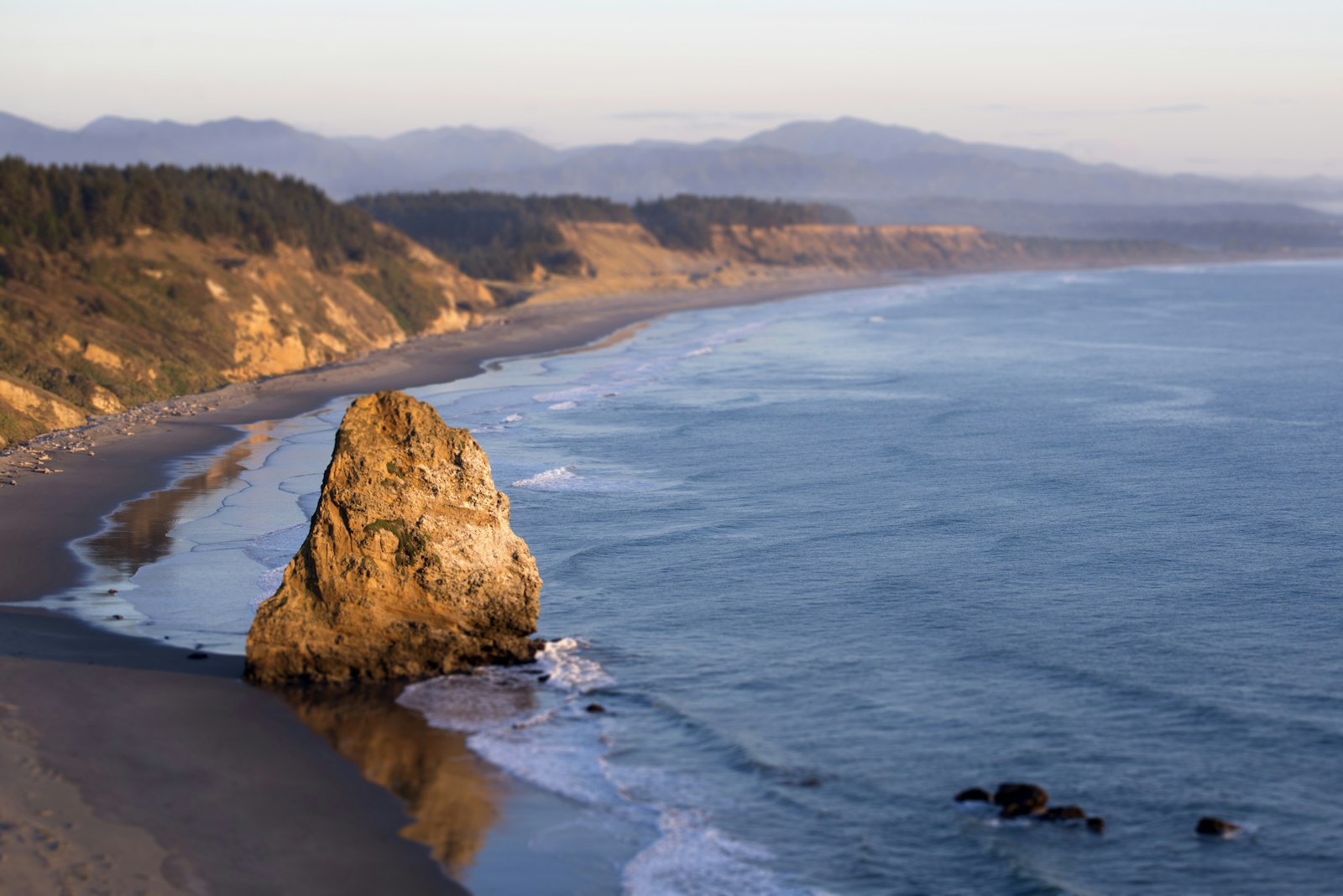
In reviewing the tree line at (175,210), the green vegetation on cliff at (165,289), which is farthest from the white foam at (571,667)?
the tree line at (175,210)

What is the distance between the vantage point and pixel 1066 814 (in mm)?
15734

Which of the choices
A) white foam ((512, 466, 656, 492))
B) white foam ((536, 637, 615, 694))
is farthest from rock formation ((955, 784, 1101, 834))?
white foam ((512, 466, 656, 492))

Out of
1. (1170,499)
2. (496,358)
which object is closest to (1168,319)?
(496,358)

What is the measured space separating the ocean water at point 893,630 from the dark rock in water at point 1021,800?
0.90 ft

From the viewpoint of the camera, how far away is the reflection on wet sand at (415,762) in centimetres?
1543

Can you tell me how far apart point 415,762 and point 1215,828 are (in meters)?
10.2

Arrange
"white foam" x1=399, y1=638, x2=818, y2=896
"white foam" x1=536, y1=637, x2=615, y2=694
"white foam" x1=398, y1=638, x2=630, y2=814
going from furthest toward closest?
1. "white foam" x1=536, y1=637, x2=615, y2=694
2. "white foam" x1=398, y1=638, x2=630, y2=814
3. "white foam" x1=399, y1=638, x2=818, y2=896

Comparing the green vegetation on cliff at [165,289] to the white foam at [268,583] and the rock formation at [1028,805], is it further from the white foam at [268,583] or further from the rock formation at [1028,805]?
the rock formation at [1028,805]

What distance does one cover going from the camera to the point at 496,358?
75.6 meters

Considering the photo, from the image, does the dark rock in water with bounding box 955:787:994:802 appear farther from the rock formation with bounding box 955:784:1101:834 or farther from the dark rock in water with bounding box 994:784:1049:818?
the dark rock in water with bounding box 994:784:1049:818

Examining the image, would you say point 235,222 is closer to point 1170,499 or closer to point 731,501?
point 731,501

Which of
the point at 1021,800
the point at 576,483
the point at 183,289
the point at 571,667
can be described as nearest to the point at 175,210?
the point at 183,289

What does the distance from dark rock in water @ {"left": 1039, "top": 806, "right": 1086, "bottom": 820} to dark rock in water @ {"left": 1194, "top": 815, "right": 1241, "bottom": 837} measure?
4.39ft

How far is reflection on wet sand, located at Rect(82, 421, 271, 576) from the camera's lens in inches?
1097
